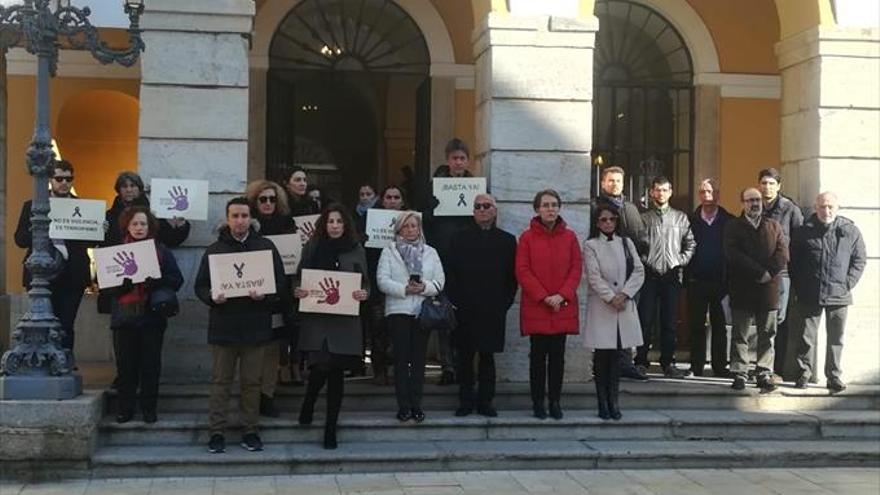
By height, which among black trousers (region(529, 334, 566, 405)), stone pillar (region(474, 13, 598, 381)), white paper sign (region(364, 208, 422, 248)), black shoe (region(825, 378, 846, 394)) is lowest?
black shoe (region(825, 378, 846, 394))

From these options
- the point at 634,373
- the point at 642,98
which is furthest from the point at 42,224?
the point at 642,98

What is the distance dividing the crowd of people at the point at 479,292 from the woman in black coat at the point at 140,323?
1 cm

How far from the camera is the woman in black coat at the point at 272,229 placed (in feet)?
29.3

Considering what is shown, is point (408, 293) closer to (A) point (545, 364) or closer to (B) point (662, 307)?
(A) point (545, 364)

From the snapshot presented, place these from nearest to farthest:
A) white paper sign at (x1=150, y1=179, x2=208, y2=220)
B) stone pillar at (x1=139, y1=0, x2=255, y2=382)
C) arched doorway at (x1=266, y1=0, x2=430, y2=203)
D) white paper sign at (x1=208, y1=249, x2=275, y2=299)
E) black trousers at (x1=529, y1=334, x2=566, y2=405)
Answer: white paper sign at (x1=208, y1=249, x2=275, y2=299), black trousers at (x1=529, y1=334, x2=566, y2=405), white paper sign at (x1=150, y1=179, x2=208, y2=220), stone pillar at (x1=139, y1=0, x2=255, y2=382), arched doorway at (x1=266, y1=0, x2=430, y2=203)

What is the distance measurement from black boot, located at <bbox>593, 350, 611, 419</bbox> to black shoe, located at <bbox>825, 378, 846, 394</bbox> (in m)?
2.48

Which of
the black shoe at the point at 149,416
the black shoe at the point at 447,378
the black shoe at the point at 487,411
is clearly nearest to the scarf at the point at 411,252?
the black shoe at the point at 487,411

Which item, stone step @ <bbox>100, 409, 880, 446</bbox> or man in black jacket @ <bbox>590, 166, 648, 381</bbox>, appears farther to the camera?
man in black jacket @ <bbox>590, 166, 648, 381</bbox>

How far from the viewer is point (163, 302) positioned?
8.65m

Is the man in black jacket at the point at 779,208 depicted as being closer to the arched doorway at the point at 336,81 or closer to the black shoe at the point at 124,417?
the arched doorway at the point at 336,81

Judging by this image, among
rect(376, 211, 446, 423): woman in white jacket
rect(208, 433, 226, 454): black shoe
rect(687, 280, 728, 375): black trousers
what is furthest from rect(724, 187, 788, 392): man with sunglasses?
rect(208, 433, 226, 454): black shoe

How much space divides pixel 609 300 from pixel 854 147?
3526 millimetres

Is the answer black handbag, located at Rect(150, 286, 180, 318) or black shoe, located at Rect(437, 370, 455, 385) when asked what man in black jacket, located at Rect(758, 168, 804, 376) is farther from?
black handbag, located at Rect(150, 286, 180, 318)

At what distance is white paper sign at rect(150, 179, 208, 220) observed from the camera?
9.61m
